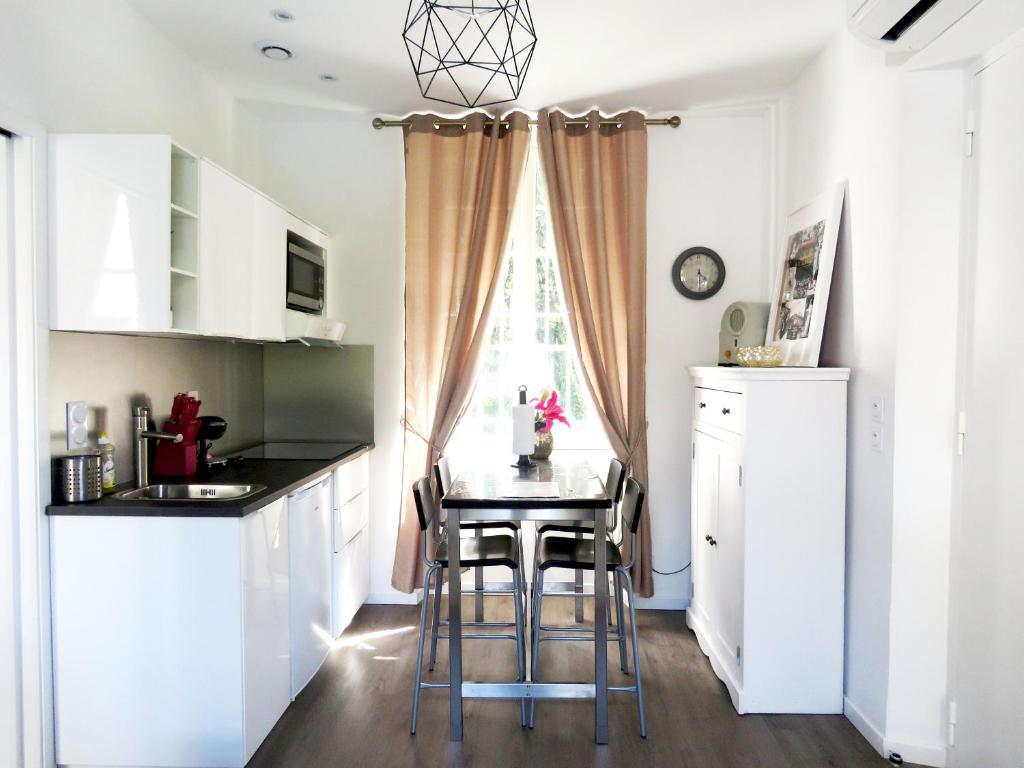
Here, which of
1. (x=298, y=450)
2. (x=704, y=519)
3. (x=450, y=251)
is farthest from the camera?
(x=450, y=251)

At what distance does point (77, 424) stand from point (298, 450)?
1.33m

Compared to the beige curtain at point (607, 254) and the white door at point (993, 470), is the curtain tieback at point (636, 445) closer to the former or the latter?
the beige curtain at point (607, 254)

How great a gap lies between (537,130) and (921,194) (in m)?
2.04

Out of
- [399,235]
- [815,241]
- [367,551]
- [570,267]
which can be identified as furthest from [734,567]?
[399,235]

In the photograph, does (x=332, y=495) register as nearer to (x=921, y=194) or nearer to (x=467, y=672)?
(x=467, y=672)

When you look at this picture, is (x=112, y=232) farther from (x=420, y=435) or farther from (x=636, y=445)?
(x=636, y=445)

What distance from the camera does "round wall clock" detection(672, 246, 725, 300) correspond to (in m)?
3.85

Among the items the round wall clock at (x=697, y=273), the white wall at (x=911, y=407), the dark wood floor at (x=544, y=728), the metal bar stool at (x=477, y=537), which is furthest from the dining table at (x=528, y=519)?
the round wall clock at (x=697, y=273)

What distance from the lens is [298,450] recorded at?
366 cm

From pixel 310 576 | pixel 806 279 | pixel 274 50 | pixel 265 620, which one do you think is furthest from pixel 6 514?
pixel 806 279

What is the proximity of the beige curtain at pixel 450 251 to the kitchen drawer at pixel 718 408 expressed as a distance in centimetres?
118

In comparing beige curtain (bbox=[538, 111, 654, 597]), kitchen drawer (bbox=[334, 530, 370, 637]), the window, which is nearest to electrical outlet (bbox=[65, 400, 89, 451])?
kitchen drawer (bbox=[334, 530, 370, 637])

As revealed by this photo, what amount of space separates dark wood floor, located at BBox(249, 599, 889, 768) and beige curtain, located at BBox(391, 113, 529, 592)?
0.89m

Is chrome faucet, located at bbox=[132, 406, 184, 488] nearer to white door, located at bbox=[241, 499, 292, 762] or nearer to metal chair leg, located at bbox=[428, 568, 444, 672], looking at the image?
white door, located at bbox=[241, 499, 292, 762]
